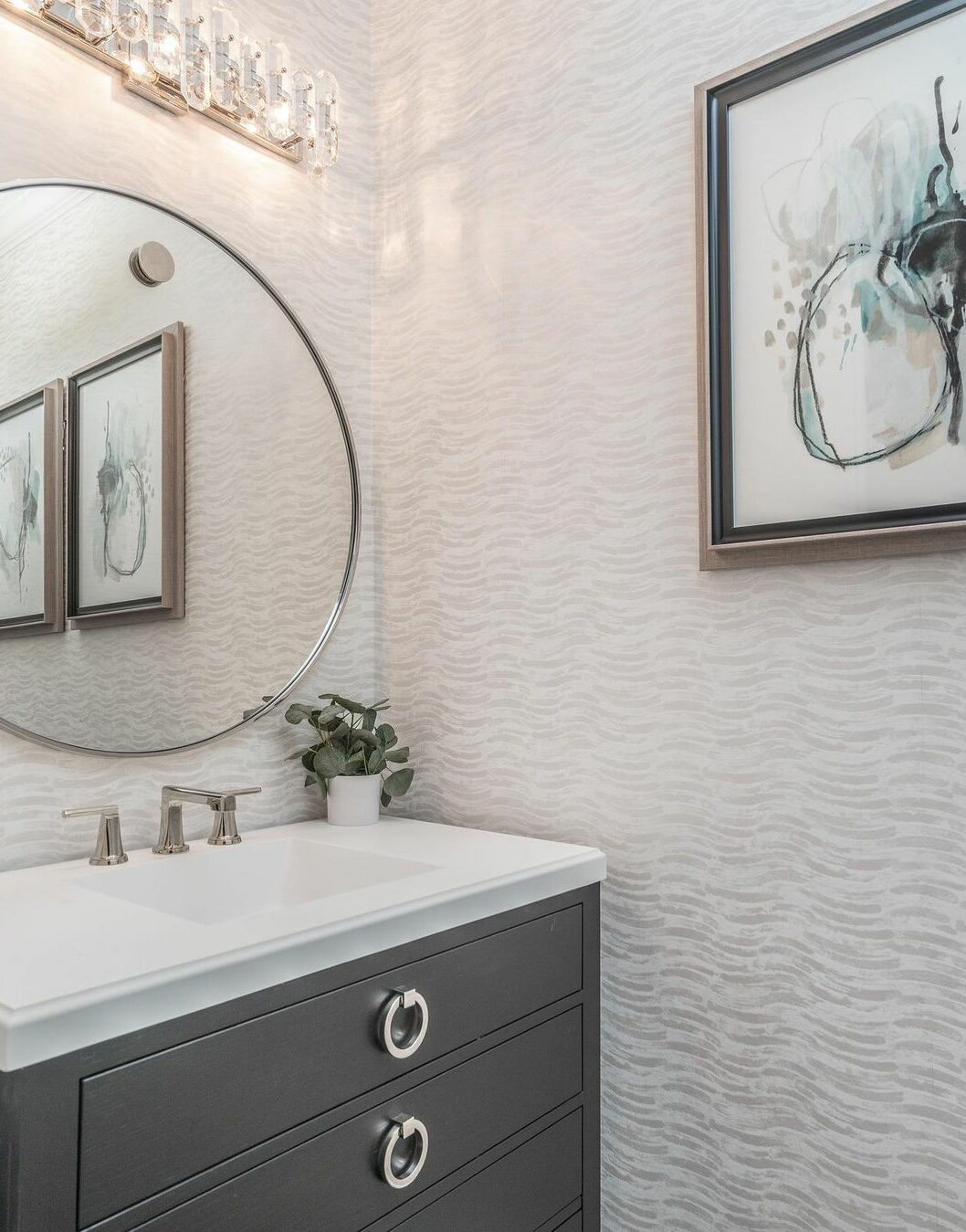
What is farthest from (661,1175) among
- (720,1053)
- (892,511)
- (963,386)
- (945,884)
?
(963,386)

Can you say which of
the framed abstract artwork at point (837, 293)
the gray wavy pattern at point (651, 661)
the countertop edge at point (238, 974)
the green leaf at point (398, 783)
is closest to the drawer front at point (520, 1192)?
the gray wavy pattern at point (651, 661)

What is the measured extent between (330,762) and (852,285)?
3.28 feet

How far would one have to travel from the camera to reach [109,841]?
3.84 ft

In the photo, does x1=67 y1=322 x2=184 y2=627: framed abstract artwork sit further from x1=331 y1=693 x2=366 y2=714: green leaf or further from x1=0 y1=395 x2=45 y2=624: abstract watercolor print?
x1=331 y1=693 x2=366 y2=714: green leaf

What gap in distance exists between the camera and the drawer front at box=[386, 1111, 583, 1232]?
3.29ft

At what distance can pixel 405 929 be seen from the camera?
96cm

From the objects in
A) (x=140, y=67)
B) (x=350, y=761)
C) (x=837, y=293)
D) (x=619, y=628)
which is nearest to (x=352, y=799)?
(x=350, y=761)

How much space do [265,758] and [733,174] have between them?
110 cm

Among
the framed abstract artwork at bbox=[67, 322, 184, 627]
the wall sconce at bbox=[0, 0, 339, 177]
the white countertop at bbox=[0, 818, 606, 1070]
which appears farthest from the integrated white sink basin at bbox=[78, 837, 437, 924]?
the wall sconce at bbox=[0, 0, 339, 177]

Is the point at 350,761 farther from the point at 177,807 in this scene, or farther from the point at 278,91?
the point at 278,91

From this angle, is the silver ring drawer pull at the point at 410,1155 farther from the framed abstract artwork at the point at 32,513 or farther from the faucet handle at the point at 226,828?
the framed abstract artwork at the point at 32,513

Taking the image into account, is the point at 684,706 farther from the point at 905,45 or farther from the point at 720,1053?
the point at 905,45

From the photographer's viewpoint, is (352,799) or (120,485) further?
(352,799)

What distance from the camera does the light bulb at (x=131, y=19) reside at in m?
1.22
